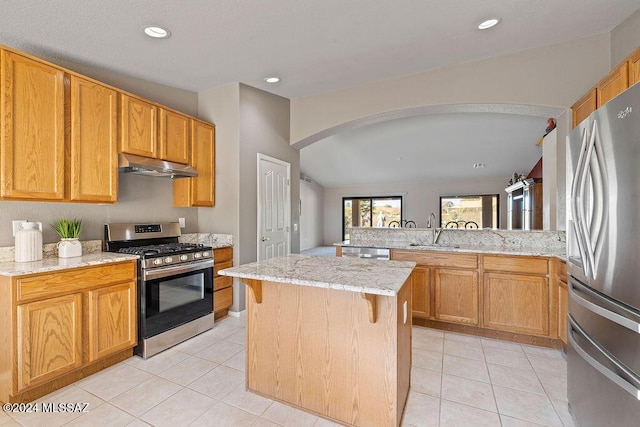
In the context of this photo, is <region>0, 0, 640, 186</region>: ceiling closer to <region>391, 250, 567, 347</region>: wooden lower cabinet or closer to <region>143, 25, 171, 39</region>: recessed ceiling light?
<region>143, 25, 171, 39</region>: recessed ceiling light

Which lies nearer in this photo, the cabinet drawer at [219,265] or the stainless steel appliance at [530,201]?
the cabinet drawer at [219,265]

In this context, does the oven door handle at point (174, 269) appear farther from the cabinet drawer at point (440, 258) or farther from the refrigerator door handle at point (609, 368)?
the refrigerator door handle at point (609, 368)

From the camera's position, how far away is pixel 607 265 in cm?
134

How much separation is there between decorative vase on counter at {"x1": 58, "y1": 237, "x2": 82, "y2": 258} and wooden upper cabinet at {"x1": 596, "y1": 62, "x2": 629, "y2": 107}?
4377 mm

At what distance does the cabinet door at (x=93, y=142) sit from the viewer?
2416 millimetres

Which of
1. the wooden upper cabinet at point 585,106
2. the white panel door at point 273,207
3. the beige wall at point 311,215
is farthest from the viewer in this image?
the beige wall at point 311,215

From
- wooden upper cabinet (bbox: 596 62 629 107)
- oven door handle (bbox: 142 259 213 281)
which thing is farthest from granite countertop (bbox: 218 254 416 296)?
wooden upper cabinet (bbox: 596 62 629 107)

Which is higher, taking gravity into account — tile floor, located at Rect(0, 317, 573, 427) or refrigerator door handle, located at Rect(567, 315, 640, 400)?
refrigerator door handle, located at Rect(567, 315, 640, 400)

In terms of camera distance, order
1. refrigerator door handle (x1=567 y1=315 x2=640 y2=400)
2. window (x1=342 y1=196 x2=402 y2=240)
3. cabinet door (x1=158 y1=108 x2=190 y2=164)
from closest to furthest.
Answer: refrigerator door handle (x1=567 y1=315 x2=640 y2=400) → cabinet door (x1=158 y1=108 x2=190 y2=164) → window (x1=342 y1=196 x2=402 y2=240)

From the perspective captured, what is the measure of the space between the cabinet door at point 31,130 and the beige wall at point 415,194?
28.2 feet

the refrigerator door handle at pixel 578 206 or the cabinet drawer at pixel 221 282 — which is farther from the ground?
the refrigerator door handle at pixel 578 206

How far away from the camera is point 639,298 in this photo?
1.14 meters

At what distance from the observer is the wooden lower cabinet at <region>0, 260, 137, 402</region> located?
1870mm

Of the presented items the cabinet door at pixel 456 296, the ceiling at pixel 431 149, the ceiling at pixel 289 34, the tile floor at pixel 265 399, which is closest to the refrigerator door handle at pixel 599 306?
the tile floor at pixel 265 399
